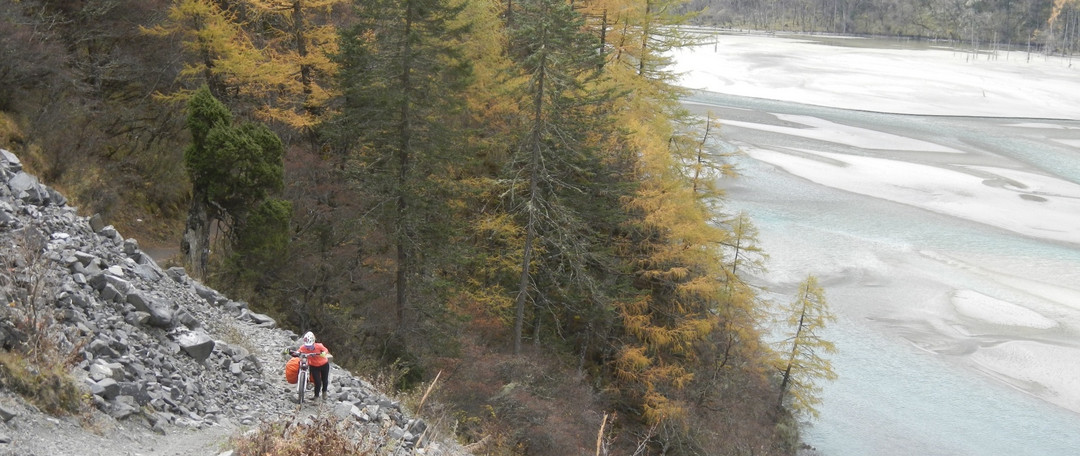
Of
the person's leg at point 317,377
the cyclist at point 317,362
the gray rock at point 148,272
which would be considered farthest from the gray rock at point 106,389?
the gray rock at point 148,272

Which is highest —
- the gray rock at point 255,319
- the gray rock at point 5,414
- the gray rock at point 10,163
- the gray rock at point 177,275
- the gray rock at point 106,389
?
the gray rock at point 10,163

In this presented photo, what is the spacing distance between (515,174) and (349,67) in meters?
4.99

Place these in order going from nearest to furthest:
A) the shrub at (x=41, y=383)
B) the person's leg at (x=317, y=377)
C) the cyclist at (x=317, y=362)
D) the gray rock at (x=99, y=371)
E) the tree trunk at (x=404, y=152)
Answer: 1. the shrub at (x=41, y=383)
2. the gray rock at (x=99, y=371)
3. the cyclist at (x=317, y=362)
4. the person's leg at (x=317, y=377)
5. the tree trunk at (x=404, y=152)

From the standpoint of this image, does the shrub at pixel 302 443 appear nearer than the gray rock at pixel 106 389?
Yes

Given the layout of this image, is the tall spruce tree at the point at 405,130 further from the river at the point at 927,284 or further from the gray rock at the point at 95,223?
the river at the point at 927,284

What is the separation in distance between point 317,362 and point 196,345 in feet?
5.37

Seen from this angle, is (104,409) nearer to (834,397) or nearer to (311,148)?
(311,148)

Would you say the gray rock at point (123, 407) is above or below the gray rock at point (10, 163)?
below

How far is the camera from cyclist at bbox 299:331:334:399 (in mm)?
10453

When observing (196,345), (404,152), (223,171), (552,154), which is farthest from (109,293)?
(552,154)

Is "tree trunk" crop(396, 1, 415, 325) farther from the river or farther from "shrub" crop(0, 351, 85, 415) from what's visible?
the river

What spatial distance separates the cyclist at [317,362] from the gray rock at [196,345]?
4.36 feet

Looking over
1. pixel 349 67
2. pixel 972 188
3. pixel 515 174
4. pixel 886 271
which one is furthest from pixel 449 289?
pixel 972 188

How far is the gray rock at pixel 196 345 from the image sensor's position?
35.3 ft
